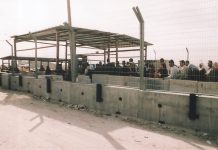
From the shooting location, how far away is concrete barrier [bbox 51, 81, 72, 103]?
11016mm

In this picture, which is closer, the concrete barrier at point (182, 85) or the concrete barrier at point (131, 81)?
the concrete barrier at point (182, 85)

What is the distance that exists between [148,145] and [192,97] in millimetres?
1809

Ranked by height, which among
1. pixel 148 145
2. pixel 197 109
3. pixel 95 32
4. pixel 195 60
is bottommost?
pixel 148 145

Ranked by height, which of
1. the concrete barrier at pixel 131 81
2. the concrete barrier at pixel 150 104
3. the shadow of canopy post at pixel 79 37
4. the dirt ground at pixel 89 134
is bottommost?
the dirt ground at pixel 89 134

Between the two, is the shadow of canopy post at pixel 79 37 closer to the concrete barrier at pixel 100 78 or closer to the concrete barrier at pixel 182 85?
the concrete barrier at pixel 100 78

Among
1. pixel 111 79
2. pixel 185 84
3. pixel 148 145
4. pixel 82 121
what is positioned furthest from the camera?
pixel 111 79

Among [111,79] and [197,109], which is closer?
[197,109]

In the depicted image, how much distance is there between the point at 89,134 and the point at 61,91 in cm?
535

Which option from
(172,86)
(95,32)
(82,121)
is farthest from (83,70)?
(82,121)

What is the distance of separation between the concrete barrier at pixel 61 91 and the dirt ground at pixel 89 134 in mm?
1931

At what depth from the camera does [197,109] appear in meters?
6.70

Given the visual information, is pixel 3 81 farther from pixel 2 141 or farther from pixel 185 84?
pixel 2 141

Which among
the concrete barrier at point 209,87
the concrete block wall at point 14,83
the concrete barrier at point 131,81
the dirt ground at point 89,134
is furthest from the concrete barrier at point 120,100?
the concrete block wall at point 14,83

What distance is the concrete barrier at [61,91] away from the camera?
11016mm
